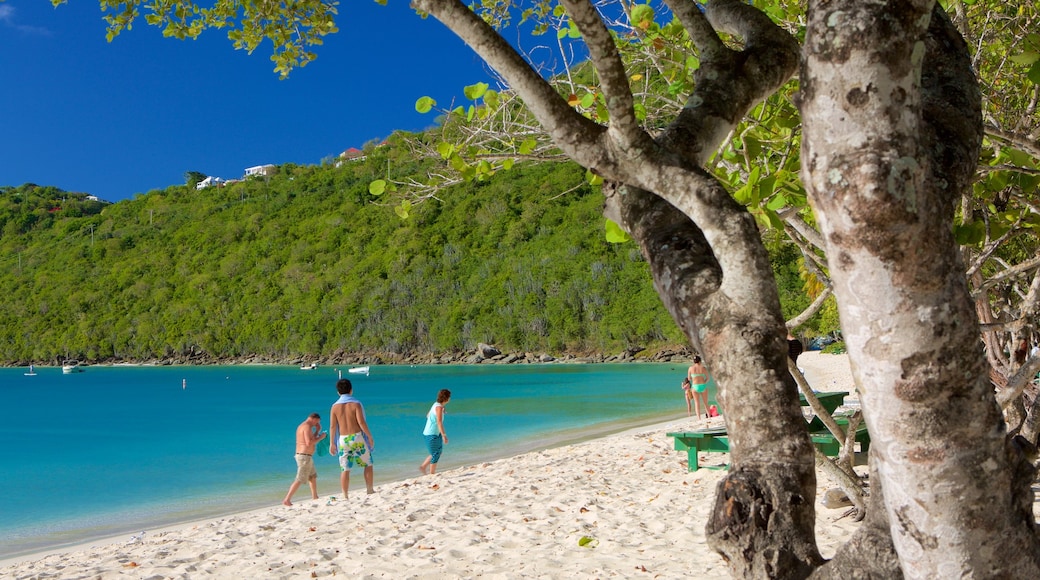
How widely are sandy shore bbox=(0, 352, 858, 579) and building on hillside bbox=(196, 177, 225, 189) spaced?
11212cm

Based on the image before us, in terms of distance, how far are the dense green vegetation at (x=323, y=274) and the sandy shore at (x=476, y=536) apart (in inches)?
1741

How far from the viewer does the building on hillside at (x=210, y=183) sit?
374 ft

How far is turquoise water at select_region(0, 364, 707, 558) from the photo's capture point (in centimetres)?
1349

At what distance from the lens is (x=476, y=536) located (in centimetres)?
594

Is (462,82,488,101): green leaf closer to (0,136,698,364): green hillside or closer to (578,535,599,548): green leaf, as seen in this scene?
(578,535,599,548): green leaf

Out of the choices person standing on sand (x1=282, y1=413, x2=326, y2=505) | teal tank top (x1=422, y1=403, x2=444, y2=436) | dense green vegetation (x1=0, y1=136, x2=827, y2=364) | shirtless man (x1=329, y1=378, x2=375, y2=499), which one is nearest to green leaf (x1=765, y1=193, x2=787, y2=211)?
shirtless man (x1=329, y1=378, x2=375, y2=499)

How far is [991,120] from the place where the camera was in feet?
13.4

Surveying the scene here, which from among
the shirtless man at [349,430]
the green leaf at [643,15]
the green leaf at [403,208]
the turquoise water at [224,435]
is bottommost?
the turquoise water at [224,435]

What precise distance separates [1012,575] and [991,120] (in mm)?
3523

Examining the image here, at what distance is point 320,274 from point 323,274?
0.50m

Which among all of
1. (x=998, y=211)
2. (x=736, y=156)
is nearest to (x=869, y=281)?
(x=736, y=156)

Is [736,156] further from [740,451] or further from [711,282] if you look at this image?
[740,451]

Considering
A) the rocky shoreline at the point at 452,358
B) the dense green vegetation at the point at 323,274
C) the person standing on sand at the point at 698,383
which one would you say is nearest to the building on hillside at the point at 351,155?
the dense green vegetation at the point at 323,274

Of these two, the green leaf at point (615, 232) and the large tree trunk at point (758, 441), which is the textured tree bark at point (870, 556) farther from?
the green leaf at point (615, 232)
